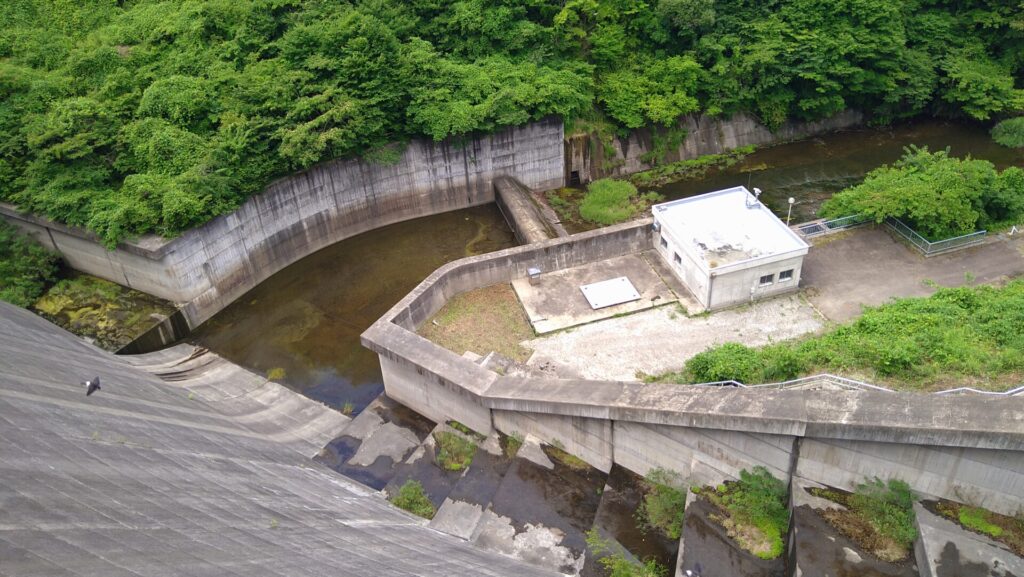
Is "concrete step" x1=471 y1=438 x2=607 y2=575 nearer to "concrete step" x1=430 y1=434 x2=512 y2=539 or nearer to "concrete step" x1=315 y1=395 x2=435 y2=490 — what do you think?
"concrete step" x1=430 y1=434 x2=512 y2=539

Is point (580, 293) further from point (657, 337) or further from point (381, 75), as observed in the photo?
point (381, 75)

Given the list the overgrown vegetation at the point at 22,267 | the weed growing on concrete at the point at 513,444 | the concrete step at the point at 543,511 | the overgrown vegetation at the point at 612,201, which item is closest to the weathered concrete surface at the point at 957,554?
the concrete step at the point at 543,511

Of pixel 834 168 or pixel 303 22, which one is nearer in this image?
pixel 303 22

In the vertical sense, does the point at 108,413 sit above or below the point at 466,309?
above

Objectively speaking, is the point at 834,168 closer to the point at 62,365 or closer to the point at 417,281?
the point at 417,281

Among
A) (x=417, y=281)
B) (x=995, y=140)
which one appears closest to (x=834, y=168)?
(x=995, y=140)
